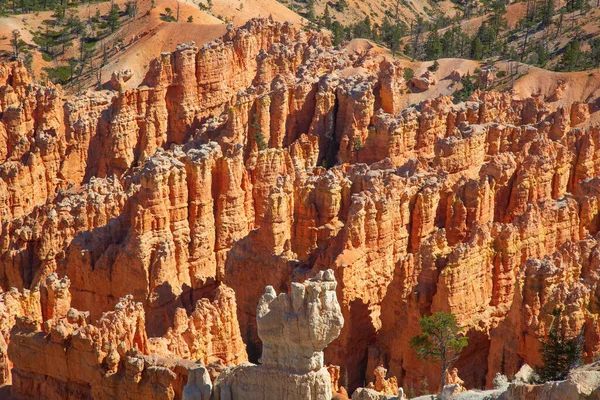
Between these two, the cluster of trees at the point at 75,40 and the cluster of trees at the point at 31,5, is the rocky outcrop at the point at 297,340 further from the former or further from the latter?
the cluster of trees at the point at 31,5

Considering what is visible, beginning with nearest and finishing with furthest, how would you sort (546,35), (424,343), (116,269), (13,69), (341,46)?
1. (424,343)
2. (116,269)
3. (13,69)
4. (341,46)
5. (546,35)

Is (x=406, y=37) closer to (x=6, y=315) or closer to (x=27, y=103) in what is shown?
(x=27, y=103)

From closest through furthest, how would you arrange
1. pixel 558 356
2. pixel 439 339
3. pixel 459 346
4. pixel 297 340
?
pixel 297 340 < pixel 558 356 < pixel 439 339 < pixel 459 346

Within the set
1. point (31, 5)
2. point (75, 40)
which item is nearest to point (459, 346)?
point (75, 40)

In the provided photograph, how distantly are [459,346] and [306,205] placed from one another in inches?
534

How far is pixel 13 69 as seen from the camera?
289 ft

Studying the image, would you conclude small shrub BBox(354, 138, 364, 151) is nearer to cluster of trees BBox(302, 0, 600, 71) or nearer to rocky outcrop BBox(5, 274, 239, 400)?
cluster of trees BBox(302, 0, 600, 71)

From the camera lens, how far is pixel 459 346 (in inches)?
1633

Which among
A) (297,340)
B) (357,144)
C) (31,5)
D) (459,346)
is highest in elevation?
(31,5)

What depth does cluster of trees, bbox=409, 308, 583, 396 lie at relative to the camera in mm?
35469

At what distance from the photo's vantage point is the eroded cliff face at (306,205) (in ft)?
147

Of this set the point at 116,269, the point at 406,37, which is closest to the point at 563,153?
the point at 116,269

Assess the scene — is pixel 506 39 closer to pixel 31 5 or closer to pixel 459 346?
pixel 31 5

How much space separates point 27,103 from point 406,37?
51416mm
